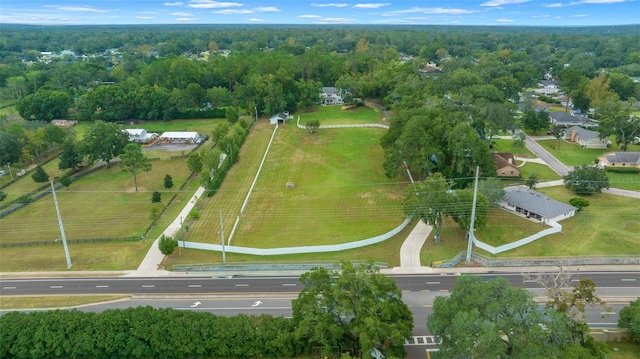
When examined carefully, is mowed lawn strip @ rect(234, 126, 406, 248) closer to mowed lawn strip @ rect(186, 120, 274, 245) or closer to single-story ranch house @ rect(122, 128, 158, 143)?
mowed lawn strip @ rect(186, 120, 274, 245)

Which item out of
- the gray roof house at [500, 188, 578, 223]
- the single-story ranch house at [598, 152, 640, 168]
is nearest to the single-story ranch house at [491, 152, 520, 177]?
the gray roof house at [500, 188, 578, 223]

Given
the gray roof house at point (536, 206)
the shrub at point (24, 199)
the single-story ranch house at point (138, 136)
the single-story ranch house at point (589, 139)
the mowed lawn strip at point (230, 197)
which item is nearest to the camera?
the gray roof house at point (536, 206)

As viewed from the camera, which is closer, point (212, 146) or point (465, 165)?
point (465, 165)

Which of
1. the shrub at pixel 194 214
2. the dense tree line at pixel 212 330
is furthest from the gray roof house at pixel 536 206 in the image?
the shrub at pixel 194 214

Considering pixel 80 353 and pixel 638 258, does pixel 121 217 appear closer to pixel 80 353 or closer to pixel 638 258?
pixel 80 353

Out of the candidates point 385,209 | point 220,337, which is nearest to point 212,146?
point 385,209

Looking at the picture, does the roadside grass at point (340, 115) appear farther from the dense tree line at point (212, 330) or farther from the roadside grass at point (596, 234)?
the dense tree line at point (212, 330)
